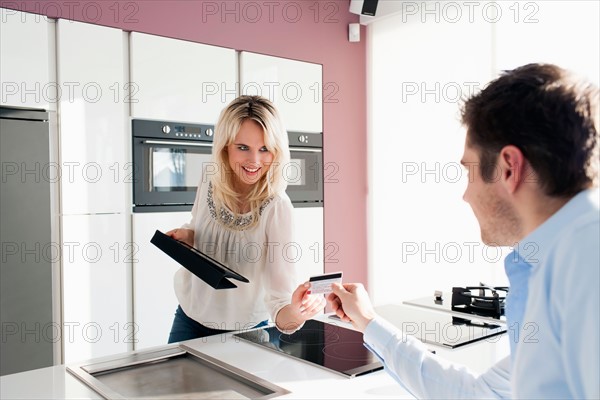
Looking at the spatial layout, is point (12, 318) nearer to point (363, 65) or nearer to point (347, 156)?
point (347, 156)

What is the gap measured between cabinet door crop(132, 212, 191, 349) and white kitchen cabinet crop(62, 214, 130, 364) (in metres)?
0.05

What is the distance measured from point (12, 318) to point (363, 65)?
299 centimetres

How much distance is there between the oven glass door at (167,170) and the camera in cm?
296

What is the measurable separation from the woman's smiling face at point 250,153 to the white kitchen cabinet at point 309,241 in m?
1.76

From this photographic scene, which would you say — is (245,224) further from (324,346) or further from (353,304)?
(353,304)

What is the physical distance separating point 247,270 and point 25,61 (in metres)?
1.57

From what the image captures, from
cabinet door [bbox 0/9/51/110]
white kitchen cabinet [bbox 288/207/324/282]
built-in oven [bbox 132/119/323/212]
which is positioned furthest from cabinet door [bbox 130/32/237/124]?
white kitchen cabinet [bbox 288/207/324/282]

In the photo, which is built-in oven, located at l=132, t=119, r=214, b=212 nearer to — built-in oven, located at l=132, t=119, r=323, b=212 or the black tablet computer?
built-in oven, located at l=132, t=119, r=323, b=212

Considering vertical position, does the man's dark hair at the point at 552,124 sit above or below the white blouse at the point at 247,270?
above

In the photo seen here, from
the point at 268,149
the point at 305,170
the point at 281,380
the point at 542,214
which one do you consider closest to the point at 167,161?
the point at 305,170

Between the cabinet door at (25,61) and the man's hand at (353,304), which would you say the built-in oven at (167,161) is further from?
the man's hand at (353,304)

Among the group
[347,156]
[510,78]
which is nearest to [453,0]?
[347,156]

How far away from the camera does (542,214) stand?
862 millimetres

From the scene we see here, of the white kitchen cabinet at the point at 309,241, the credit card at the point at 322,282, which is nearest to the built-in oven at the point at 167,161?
the white kitchen cabinet at the point at 309,241
